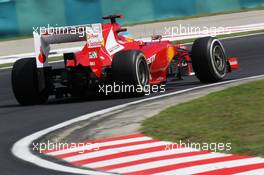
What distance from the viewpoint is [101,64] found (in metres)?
14.5

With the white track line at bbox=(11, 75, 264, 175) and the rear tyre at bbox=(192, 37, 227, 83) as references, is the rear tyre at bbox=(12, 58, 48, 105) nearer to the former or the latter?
the white track line at bbox=(11, 75, 264, 175)

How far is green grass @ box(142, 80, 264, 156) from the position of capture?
9.34 meters

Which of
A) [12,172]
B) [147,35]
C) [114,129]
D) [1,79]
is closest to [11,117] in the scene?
→ [114,129]

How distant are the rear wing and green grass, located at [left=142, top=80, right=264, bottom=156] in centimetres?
250

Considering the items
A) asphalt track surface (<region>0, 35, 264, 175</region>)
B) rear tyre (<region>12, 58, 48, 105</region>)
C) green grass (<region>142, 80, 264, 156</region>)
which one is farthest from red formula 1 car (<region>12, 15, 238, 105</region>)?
green grass (<region>142, 80, 264, 156</region>)

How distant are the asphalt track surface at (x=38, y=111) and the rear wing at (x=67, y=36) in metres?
0.98

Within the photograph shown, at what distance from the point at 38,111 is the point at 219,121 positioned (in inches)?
171

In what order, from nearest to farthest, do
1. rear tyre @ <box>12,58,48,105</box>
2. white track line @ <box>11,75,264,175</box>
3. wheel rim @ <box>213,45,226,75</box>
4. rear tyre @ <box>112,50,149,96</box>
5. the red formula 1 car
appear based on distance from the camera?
white track line @ <box>11,75,264,175</box>, rear tyre @ <box>112,50,149,96</box>, the red formula 1 car, rear tyre @ <box>12,58,48,105</box>, wheel rim @ <box>213,45,226,75</box>

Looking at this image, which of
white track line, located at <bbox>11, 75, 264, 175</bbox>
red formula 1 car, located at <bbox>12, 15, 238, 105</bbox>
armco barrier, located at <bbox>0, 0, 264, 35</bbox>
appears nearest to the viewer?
white track line, located at <bbox>11, 75, 264, 175</bbox>

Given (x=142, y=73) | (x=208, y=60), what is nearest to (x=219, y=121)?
(x=142, y=73)

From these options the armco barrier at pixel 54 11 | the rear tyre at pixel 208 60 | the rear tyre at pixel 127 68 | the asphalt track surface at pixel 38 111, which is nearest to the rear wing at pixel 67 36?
the rear tyre at pixel 127 68

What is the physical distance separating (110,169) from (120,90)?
19.5 ft

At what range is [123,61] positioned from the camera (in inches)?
554

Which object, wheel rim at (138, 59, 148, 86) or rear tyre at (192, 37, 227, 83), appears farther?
rear tyre at (192, 37, 227, 83)
